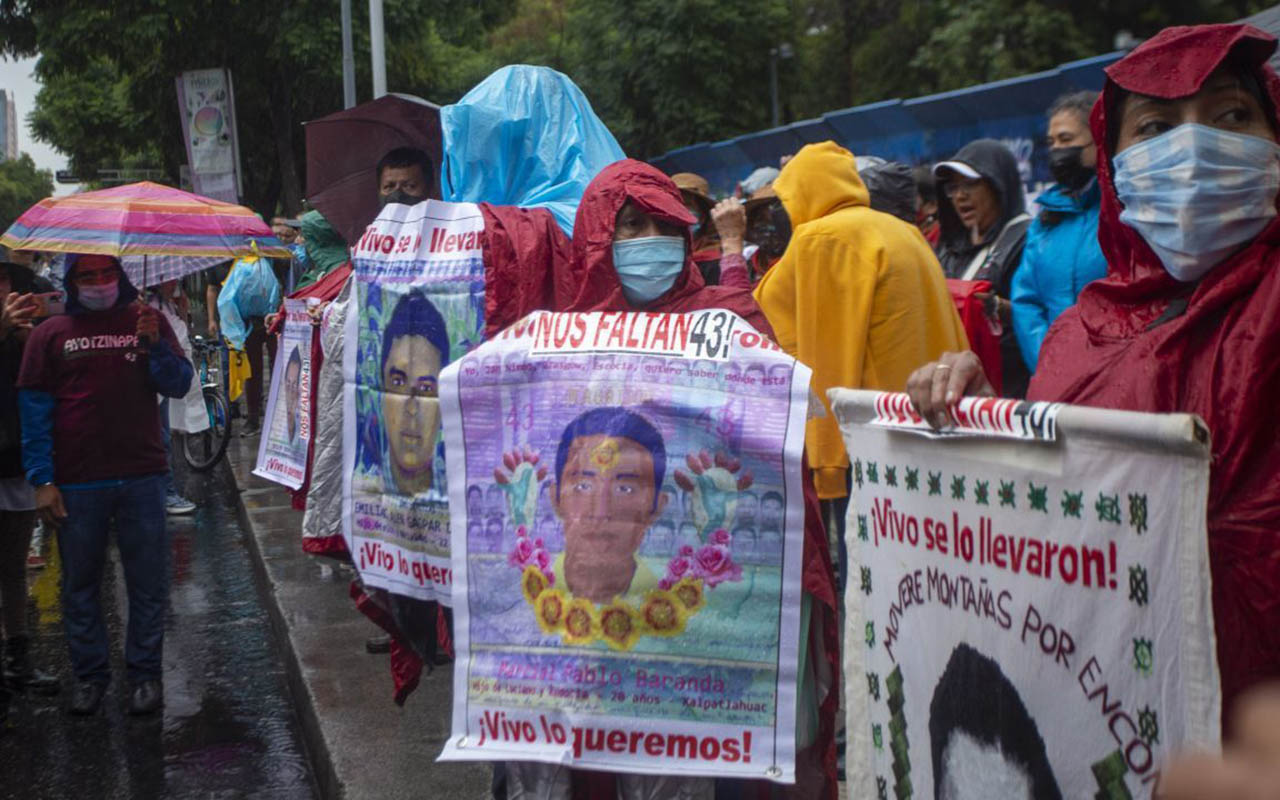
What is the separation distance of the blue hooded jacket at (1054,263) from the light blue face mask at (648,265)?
5.55 feet

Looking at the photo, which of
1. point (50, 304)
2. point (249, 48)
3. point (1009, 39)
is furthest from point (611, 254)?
point (249, 48)

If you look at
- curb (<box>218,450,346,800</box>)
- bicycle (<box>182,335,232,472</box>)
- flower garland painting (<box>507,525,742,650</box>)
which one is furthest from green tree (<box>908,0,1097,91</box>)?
flower garland painting (<box>507,525,742,650</box>)

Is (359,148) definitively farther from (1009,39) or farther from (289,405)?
(1009,39)

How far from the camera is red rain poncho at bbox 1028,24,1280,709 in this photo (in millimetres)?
1767

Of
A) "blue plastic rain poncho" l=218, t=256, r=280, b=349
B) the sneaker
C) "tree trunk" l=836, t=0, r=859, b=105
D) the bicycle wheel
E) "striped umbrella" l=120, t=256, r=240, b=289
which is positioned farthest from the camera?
"tree trunk" l=836, t=0, r=859, b=105

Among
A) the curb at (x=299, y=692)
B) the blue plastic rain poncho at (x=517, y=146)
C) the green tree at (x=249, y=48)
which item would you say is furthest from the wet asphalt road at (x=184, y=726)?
the green tree at (x=249, y=48)

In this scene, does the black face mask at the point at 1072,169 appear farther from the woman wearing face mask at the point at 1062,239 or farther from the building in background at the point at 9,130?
the building in background at the point at 9,130

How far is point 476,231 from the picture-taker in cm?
366

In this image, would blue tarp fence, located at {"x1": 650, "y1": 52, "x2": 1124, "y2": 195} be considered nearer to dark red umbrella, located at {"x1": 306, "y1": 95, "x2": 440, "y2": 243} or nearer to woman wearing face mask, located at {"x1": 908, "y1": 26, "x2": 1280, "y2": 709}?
dark red umbrella, located at {"x1": 306, "y1": 95, "x2": 440, "y2": 243}

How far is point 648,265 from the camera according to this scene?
10.5 feet

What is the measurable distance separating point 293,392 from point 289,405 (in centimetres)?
7

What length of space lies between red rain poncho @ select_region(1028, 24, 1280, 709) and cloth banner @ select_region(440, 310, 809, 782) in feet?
2.29

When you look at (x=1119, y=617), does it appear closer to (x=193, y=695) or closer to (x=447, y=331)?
(x=447, y=331)

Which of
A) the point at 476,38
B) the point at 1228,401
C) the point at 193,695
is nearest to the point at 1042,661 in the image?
the point at 1228,401
